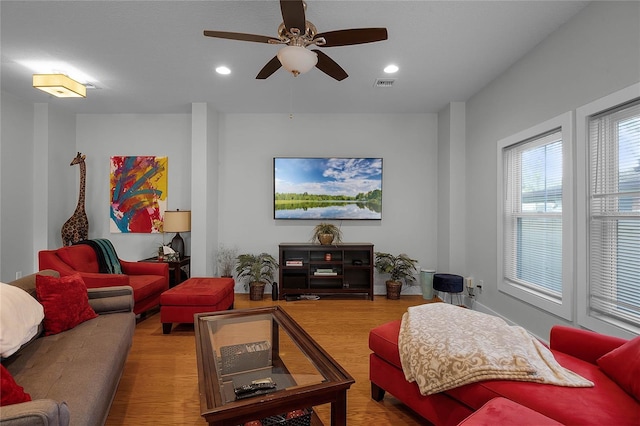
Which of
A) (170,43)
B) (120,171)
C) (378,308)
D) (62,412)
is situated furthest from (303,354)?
(120,171)

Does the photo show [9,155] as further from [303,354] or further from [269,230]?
[303,354]

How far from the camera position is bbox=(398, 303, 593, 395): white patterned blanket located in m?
1.37

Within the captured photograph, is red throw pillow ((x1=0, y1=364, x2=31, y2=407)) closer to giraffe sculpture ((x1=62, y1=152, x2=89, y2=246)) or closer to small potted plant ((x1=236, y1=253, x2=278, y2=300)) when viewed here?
small potted plant ((x1=236, y1=253, x2=278, y2=300))

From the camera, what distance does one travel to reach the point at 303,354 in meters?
1.59

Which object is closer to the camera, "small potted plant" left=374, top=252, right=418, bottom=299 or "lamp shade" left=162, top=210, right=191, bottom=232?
"lamp shade" left=162, top=210, right=191, bottom=232

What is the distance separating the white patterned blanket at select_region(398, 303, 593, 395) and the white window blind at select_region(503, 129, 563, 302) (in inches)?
54.7

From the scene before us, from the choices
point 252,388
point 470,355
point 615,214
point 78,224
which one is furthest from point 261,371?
point 78,224

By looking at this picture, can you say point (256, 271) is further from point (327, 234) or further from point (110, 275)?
point (110, 275)

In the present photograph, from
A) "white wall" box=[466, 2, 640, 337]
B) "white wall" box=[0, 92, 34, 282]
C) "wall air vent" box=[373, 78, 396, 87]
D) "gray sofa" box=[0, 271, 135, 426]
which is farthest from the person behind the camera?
"white wall" box=[0, 92, 34, 282]

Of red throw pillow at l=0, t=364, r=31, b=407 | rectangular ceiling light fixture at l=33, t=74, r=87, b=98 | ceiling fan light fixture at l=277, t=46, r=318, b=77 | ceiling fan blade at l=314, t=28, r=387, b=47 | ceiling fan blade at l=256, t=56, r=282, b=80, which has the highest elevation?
rectangular ceiling light fixture at l=33, t=74, r=87, b=98

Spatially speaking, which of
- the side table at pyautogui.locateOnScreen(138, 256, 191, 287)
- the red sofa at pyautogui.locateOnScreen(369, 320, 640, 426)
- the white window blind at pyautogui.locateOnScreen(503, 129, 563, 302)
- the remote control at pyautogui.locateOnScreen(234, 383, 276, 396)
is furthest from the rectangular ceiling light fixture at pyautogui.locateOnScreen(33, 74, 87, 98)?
the white window blind at pyautogui.locateOnScreen(503, 129, 563, 302)

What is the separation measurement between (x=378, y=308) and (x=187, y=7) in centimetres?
373

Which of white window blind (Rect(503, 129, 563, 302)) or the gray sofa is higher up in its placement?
white window blind (Rect(503, 129, 563, 302))

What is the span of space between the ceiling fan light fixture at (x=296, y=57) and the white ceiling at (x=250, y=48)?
546 millimetres
